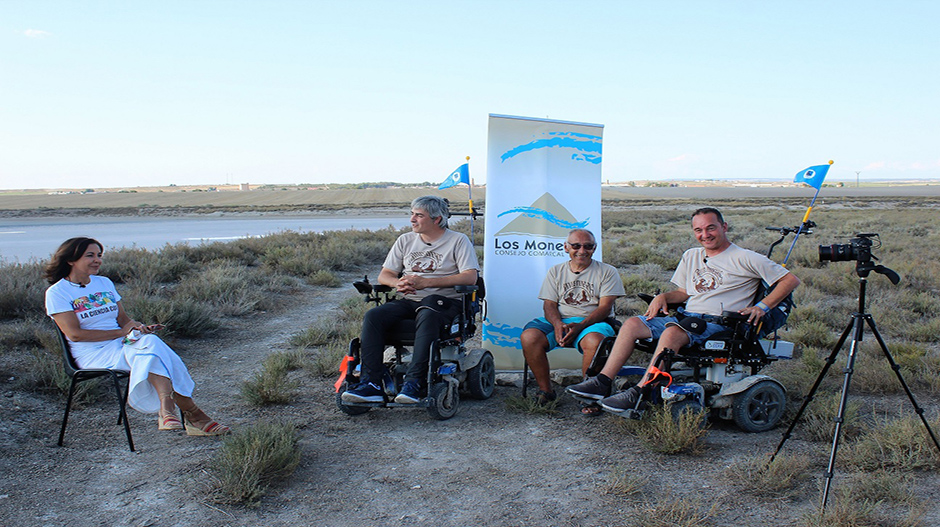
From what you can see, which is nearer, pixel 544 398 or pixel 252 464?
pixel 252 464

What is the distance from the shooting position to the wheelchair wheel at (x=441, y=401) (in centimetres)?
487

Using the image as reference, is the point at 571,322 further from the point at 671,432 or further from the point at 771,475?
the point at 771,475

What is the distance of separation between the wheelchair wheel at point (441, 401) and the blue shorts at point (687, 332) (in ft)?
4.85

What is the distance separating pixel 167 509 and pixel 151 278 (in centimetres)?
755

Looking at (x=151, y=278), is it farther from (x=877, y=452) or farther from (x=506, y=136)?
(x=877, y=452)

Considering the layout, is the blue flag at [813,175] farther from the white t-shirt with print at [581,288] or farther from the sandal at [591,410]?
the sandal at [591,410]

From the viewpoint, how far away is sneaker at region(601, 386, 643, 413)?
14.6 feet

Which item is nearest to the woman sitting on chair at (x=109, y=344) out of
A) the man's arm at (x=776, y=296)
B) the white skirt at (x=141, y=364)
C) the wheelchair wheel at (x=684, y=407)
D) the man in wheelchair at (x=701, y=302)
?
the white skirt at (x=141, y=364)

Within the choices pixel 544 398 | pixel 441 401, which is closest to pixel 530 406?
pixel 544 398

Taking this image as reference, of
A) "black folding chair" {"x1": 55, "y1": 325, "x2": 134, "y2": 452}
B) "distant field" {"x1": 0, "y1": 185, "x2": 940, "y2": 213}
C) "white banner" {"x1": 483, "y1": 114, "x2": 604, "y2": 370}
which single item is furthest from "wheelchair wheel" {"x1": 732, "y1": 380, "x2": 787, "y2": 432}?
"distant field" {"x1": 0, "y1": 185, "x2": 940, "y2": 213}

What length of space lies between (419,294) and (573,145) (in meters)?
2.29

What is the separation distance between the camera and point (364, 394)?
4.83 metres

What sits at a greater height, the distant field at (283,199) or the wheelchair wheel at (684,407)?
the distant field at (283,199)

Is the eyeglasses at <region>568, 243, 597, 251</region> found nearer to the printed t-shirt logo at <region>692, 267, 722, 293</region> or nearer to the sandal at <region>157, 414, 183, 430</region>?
the printed t-shirt logo at <region>692, 267, 722, 293</region>
